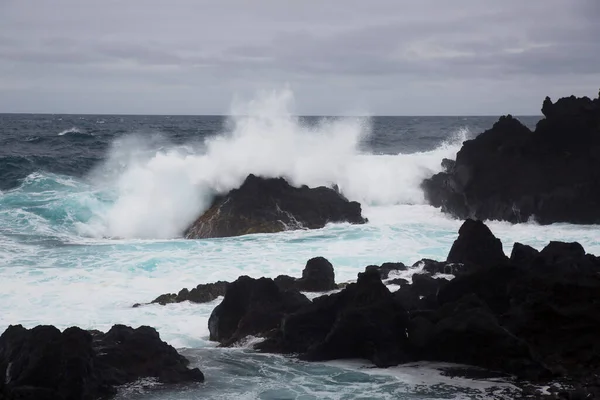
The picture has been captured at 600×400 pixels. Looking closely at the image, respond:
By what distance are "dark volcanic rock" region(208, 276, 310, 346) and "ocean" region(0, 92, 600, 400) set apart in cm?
45

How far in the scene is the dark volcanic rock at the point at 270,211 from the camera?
27219mm

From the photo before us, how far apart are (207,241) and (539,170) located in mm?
12679

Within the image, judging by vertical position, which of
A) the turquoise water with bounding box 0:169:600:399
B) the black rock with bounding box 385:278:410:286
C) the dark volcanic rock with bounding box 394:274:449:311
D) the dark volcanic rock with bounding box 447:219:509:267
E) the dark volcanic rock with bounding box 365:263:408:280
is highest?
the dark volcanic rock with bounding box 447:219:509:267

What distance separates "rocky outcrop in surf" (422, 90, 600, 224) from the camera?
2856cm

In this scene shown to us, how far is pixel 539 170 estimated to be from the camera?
1147 inches

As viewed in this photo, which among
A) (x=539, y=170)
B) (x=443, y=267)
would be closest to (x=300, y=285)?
(x=443, y=267)

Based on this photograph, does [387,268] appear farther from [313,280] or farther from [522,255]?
[522,255]

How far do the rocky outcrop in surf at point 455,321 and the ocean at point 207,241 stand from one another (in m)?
0.46

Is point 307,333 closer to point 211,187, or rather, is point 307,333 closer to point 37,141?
point 211,187

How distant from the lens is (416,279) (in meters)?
15.8

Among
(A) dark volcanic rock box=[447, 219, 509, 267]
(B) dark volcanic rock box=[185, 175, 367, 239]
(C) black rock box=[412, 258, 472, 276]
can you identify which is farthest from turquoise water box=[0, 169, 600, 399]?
(A) dark volcanic rock box=[447, 219, 509, 267]

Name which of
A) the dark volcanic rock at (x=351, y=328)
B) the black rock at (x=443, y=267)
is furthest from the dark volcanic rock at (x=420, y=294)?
the black rock at (x=443, y=267)

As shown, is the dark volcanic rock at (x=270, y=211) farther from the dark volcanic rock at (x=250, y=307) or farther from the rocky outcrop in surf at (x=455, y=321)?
the rocky outcrop in surf at (x=455, y=321)

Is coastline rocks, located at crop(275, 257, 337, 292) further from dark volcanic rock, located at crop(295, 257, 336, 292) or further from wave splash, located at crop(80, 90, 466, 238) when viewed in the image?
wave splash, located at crop(80, 90, 466, 238)
